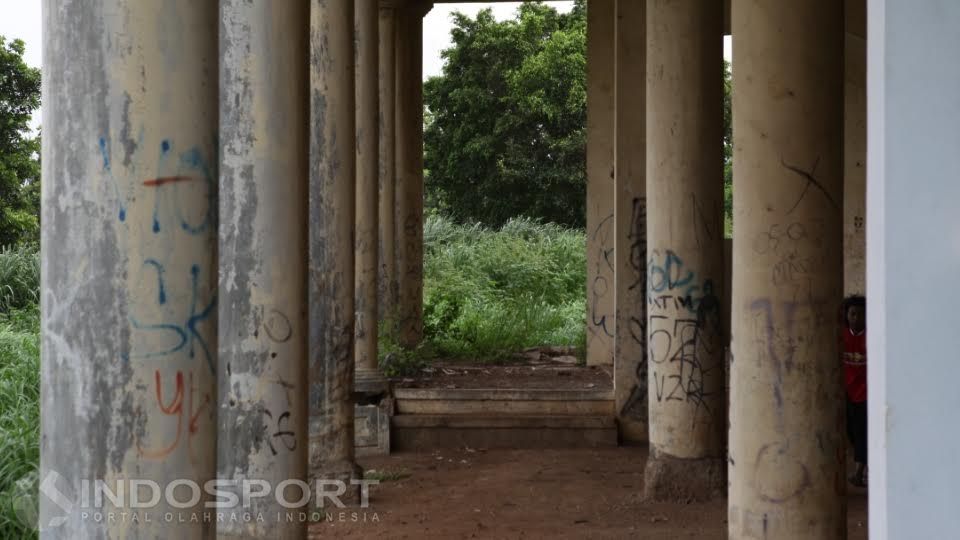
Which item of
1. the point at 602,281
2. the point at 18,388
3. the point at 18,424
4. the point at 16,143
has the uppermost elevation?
the point at 16,143

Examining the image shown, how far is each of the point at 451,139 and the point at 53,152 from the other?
1235 inches

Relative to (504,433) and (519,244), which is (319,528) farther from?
(519,244)

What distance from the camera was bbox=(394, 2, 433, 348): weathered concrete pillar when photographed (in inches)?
832

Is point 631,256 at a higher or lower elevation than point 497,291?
higher

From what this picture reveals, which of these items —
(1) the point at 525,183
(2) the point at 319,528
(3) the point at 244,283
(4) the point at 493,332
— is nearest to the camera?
(3) the point at 244,283

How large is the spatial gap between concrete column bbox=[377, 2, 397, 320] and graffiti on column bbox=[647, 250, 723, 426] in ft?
32.4

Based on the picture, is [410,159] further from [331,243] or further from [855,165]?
[331,243]

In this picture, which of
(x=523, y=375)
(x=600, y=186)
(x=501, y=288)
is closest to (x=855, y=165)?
(x=600, y=186)

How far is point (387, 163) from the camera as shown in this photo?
20.9 m

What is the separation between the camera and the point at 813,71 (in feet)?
23.7

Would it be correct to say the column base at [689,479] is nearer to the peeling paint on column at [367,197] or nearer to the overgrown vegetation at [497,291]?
the peeling paint on column at [367,197]

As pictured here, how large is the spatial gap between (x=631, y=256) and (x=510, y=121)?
66.3 feet

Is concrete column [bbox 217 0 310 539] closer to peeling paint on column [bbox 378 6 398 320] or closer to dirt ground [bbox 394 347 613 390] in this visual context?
dirt ground [bbox 394 347 613 390]

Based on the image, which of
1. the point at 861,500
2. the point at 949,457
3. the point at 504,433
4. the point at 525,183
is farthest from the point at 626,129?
the point at 525,183
